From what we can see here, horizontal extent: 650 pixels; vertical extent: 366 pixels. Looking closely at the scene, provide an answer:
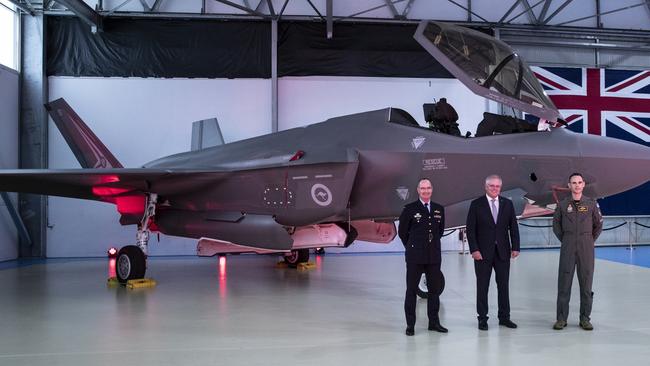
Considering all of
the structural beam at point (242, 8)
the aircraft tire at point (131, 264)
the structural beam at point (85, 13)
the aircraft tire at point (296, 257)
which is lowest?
the aircraft tire at point (296, 257)

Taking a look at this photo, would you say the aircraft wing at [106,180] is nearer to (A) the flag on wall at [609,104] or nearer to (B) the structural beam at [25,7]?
(B) the structural beam at [25,7]

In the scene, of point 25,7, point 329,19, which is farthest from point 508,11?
point 25,7

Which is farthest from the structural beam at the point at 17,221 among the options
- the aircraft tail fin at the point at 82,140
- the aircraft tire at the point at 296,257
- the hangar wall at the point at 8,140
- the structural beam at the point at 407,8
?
the structural beam at the point at 407,8

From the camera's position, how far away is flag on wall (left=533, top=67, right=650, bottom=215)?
15586mm

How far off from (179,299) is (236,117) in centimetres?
769

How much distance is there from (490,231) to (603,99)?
13023mm

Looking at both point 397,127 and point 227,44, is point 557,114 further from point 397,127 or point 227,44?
point 227,44

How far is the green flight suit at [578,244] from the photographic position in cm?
500

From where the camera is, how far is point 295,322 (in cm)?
554

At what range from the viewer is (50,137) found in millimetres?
13742

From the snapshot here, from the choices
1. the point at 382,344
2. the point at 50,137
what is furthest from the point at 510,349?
the point at 50,137

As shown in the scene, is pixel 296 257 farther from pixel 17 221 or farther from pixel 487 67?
pixel 17 221

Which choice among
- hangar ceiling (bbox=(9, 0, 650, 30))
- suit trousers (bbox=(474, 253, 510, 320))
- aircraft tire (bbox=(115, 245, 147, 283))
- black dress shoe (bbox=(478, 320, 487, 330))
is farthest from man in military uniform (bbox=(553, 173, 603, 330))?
hangar ceiling (bbox=(9, 0, 650, 30))

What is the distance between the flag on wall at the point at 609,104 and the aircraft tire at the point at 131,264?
1247 centimetres
